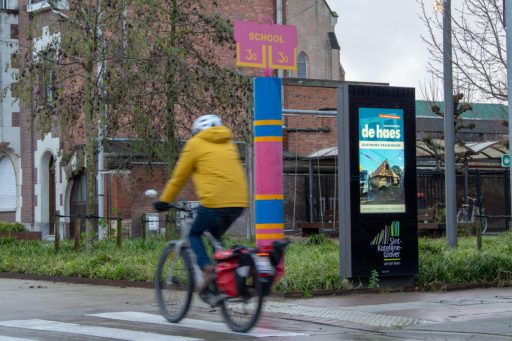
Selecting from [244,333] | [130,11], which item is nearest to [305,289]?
[244,333]

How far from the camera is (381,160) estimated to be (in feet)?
43.5

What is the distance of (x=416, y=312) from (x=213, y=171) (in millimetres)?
3534

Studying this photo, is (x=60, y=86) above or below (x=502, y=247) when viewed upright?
above

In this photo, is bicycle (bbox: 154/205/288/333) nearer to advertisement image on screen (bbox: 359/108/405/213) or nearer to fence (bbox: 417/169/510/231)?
advertisement image on screen (bbox: 359/108/405/213)

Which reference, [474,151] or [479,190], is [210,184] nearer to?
[474,151]

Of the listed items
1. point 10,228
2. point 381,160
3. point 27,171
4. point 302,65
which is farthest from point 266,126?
point 302,65

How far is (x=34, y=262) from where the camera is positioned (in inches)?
698

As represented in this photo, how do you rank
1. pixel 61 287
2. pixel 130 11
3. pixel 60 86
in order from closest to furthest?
pixel 61 287 → pixel 60 86 → pixel 130 11

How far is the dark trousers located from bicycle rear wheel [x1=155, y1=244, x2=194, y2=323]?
0.84 ft

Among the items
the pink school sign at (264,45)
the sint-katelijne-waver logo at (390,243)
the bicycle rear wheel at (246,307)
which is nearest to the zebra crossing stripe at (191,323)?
the bicycle rear wheel at (246,307)

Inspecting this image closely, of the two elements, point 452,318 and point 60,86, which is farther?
point 60,86

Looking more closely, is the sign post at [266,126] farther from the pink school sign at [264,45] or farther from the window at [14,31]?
the window at [14,31]

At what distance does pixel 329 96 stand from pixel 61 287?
25.6 m

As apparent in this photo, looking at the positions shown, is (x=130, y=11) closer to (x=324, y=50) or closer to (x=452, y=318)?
(x=452, y=318)
